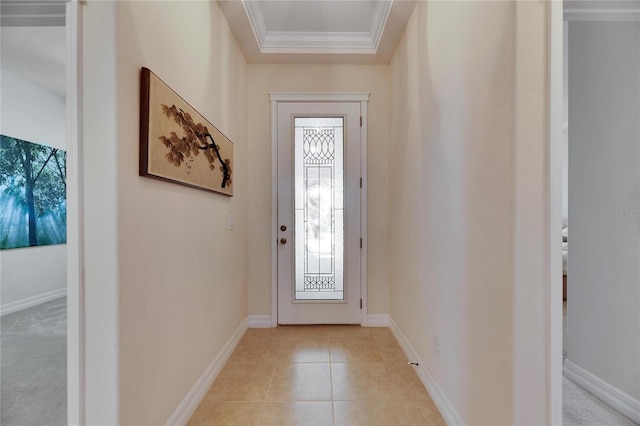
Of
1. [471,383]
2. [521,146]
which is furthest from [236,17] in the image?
[471,383]

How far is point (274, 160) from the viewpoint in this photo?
2.92 m

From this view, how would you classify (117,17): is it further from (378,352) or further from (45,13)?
(378,352)

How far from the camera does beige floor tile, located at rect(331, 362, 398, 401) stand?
1803 mm

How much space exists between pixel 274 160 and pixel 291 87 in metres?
0.78

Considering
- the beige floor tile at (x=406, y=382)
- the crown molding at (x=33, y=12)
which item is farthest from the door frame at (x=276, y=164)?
the crown molding at (x=33, y=12)

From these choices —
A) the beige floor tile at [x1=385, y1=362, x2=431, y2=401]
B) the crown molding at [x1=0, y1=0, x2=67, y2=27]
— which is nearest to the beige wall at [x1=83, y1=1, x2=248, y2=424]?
the crown molding at [x1=0, y1=0, x2=67, y2=27]

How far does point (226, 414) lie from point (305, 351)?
85 cm

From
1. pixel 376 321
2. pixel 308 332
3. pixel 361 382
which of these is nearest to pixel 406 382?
pixel 361 382

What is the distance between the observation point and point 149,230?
1.28m

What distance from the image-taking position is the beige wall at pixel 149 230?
1.07 m

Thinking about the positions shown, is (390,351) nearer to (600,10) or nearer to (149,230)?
(149,230)

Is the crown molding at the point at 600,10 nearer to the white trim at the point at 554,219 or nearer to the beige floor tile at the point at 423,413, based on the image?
the white trim at the point at 554,219

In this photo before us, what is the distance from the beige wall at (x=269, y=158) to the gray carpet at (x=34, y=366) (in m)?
1.48

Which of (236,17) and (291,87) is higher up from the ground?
(236,17)
